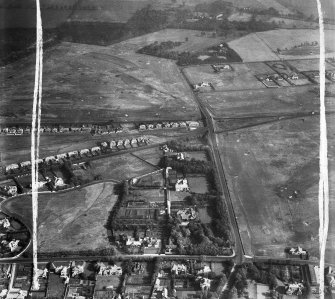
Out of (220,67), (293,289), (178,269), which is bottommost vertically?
(293,289)

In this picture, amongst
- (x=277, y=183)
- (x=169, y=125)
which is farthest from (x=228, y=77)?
(x=277, y=183)

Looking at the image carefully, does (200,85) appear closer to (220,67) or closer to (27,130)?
(220,67)

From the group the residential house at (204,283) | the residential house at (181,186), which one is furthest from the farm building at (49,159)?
the residential house at (204,283)

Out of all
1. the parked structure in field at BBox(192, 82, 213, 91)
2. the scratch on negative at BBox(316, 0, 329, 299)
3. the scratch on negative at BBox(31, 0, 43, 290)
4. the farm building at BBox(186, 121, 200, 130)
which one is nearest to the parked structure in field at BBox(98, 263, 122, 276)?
the scratch on negative at BBox(31, 0, 43, 290)

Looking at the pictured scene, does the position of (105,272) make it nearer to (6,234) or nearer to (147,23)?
(6,234)

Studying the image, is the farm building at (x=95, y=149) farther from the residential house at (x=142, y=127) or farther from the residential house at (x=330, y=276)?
the residential house at (x=330, y=276)

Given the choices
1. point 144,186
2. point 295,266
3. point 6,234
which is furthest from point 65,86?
point 295,266

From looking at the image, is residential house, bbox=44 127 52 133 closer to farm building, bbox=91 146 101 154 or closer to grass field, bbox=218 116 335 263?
farm building, bbox=91 146 101 154
